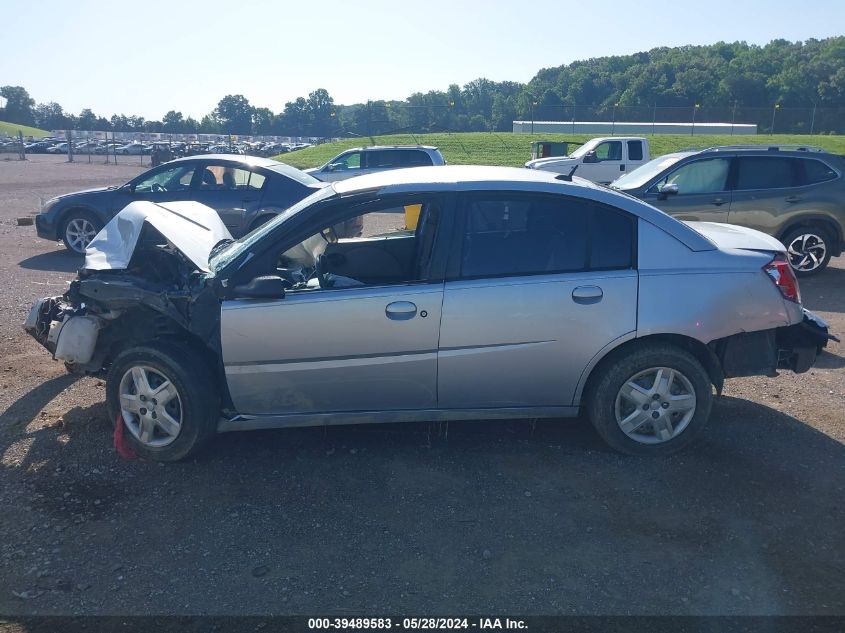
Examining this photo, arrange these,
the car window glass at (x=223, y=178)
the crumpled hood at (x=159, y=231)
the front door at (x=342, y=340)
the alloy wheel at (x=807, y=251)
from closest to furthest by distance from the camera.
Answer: the front door at (x=342, y=340), the crumpled hood at (x=159, y=231), the alloy wheel at (x=807, y=251), the car window glass at (x=223, y=178)

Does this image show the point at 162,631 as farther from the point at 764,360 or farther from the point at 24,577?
the point at 764,360

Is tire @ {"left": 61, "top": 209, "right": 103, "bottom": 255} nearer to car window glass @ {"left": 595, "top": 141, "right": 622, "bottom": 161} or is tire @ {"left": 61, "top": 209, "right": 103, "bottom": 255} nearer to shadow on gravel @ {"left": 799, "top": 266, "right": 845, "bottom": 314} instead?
shadow on gravel @ {"left": 799, "top": 266, "right": 845, "bottom": 314}

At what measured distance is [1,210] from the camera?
18.5m

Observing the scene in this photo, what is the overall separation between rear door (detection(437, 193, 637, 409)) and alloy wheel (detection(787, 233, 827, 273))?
267 inches

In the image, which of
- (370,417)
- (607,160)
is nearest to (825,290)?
(370,417)

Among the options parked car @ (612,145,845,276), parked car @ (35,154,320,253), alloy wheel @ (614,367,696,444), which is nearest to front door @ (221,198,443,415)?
alloy wheel @ (614,367,696,444)

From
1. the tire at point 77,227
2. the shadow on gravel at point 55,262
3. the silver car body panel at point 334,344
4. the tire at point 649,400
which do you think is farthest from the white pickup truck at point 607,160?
the silver car body panel at point 334,344

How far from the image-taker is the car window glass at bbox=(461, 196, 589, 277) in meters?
4.36

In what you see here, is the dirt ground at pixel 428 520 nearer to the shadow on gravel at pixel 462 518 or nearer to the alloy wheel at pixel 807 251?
the shadow on gravel at pixel 462 518

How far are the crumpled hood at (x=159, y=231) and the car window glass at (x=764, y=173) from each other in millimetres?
7596

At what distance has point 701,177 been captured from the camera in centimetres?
1023

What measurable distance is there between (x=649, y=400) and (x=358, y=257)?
2.06 m

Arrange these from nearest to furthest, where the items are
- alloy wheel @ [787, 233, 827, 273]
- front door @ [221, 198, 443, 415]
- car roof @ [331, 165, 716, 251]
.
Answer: front door @ [221, 198, 443, 415], car roof @ [331, 165, 716, 251], alloy wheel @ [787, 233, 827, 273]

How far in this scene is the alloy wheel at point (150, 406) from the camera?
441 cm
